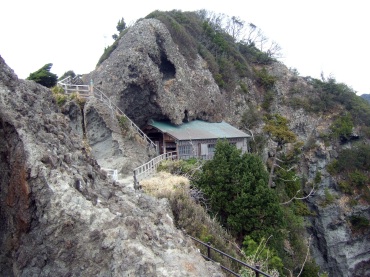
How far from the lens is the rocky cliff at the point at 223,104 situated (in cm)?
2631

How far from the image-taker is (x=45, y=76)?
902 inches

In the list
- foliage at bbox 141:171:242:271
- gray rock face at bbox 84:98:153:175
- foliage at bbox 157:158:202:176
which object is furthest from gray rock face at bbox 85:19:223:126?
foliage at bbox 141:171:242:271

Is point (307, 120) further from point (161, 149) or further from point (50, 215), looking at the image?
point (50, 215)

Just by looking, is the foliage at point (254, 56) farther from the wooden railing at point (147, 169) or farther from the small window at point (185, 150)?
the wooden railing at point (147, 169)

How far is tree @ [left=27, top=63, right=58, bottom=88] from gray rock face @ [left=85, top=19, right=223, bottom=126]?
3.34m

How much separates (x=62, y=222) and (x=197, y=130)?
78.7 feet

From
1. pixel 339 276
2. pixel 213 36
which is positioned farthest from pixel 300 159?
pixel 213 36

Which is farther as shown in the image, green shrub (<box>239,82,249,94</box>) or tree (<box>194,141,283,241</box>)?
green shrub (<box>239,82,249,94</box>)

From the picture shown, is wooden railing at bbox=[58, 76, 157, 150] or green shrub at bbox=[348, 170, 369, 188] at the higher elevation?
wooden railing at bbox=[58, 76, 157, 150]

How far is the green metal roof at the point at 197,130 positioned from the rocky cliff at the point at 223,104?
589mm

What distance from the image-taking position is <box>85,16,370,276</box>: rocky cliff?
86.3 feet

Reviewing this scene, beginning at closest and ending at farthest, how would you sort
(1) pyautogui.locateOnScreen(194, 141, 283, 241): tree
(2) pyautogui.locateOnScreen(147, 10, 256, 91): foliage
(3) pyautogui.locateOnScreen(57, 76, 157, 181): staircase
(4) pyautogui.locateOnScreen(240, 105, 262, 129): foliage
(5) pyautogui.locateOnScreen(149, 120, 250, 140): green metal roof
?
(1) pyautogui.locateOnScreen(194, 141, 283, 241): tree
(3) pyautogui.locateOnScreen(57, 76, 157, 181): staircase
(5) pyautogui.locateOnScreen(149, 120, 250, 140): green metal roof
(2) pyautogui.locateOnScreen(147, 10, 256, 91): foliage
(4) pyautogui.locateOnScreen(240, 105, 262, 129): foliage

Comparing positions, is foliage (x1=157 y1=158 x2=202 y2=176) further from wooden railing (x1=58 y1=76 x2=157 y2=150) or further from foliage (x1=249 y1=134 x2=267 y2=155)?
foliage (x1=249 y1=134 x2=267 y2=155)

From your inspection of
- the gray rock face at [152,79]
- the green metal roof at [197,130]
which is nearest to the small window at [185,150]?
the green metal roof at [197,130]
